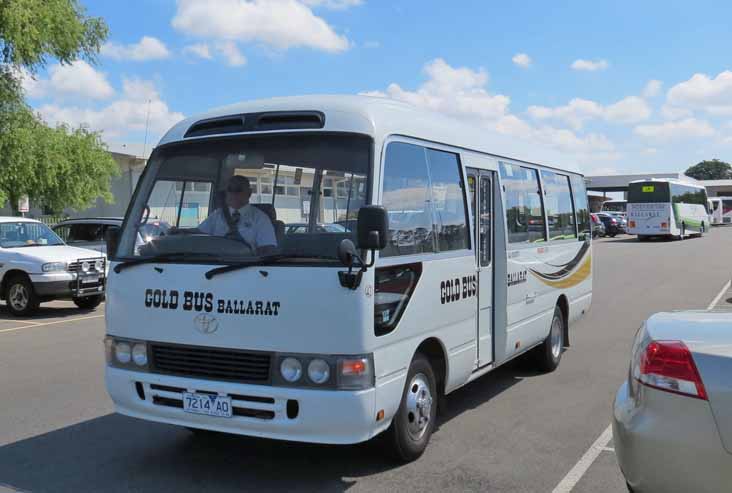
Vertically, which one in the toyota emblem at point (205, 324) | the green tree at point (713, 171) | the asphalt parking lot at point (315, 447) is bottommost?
the asphalt parking lot at point (315, 447)

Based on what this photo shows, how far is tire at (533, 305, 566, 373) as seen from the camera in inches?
336

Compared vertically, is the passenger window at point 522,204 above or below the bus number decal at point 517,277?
above

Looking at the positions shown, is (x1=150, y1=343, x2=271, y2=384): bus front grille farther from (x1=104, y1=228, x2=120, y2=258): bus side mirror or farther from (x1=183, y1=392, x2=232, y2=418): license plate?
(x1=104, y1=228, x2=120, y2=258): bus side mirror

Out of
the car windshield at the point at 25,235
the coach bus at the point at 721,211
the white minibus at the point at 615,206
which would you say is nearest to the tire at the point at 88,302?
the car windshield at the point at 25,235

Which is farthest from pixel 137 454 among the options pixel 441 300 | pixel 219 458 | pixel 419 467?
pixel 441 300

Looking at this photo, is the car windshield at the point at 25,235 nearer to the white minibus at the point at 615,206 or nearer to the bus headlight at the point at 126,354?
the bus headlight at the point at 126,354

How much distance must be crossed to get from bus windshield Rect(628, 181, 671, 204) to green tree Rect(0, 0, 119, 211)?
28.5 m

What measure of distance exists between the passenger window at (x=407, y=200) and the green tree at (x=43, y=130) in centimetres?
1861

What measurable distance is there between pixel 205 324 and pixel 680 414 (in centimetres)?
295

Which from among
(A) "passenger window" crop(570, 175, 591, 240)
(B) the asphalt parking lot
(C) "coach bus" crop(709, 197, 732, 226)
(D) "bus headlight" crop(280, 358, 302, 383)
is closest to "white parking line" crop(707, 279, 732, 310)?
(A) "passenger window" crop(570, 175, 591, 240)

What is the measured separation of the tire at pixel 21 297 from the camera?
44.9 feet

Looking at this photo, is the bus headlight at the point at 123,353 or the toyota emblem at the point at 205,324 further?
the bus headlight at the point at 123,353

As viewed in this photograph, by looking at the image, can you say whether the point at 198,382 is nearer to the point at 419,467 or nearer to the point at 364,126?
the point at 419,467

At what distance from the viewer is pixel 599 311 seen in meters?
13.6
